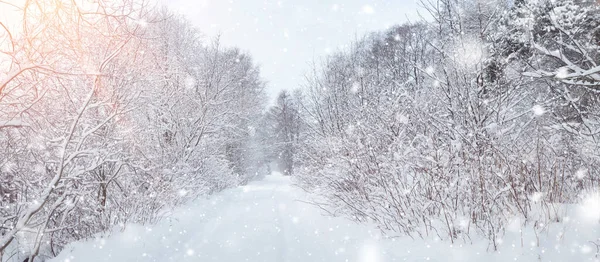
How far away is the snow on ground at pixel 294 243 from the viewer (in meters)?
3.14

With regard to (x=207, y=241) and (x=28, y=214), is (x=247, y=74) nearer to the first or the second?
(x=207, y=241)

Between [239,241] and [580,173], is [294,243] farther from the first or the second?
[580,173]

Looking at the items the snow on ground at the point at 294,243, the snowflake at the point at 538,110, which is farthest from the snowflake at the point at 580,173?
the snow on ground at the point at 294,243

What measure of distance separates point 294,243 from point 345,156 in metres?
2.00

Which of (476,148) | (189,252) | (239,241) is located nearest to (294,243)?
(239,241)

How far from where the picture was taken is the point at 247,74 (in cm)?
2606

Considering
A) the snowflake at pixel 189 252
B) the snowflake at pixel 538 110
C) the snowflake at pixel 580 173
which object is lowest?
the snowflake at pixel 189 252

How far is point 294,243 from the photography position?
636 centimetres

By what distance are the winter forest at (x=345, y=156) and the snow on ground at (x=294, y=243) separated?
0.09ft

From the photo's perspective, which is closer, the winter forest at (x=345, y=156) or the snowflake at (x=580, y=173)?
the winter forest at (x=345, y=156)

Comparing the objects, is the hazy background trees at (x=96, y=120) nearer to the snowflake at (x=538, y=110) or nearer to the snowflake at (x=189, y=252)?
the snowflake at (x=189, y=252)

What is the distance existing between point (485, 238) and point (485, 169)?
3.05 feet

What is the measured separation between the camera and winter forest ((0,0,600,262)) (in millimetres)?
3564

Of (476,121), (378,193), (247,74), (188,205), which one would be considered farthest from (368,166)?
(247,74)
